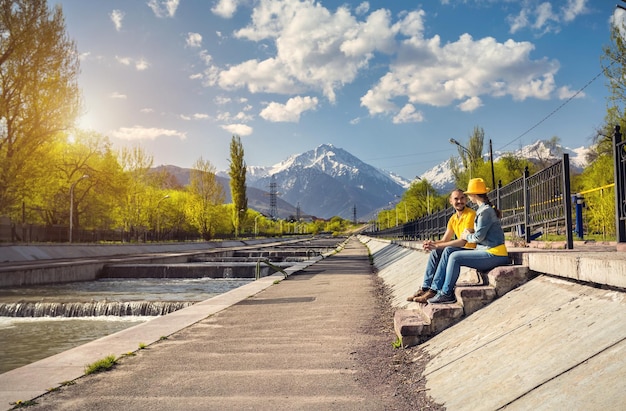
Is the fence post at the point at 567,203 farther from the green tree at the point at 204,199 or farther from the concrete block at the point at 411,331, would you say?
the green tree at the point at 204,199

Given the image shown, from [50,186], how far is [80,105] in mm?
11021

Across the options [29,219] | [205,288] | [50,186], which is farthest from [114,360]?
[29,219]

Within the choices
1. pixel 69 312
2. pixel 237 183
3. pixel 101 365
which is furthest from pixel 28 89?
pixel 237 183

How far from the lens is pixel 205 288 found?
2047cm

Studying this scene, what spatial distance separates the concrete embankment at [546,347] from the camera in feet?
10.0

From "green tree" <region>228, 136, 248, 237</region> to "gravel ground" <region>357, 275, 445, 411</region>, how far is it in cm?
7607

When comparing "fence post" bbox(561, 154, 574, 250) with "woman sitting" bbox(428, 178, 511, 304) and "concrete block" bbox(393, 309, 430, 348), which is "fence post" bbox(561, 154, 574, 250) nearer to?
"woman sitting" bbox(428, 178, 511, 304)

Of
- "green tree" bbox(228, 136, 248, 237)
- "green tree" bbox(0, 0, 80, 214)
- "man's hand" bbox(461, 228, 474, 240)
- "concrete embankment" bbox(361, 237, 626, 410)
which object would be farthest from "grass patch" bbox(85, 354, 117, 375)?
"green tree" bbox(228, 136, 248, 237)

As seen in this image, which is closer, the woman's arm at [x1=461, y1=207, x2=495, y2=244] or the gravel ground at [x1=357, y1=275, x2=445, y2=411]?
the gravel ground at [x1=357, y1=275, x2=445, y2=411]

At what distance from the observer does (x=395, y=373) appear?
527 centimetres

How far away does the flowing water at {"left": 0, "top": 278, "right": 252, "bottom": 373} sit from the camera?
1023cm

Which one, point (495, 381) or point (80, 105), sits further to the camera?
point (80, 105)

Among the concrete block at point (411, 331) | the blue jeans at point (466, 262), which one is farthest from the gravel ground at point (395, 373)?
the blue jeans at point (466, 262)

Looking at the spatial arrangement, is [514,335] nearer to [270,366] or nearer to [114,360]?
[270,366]
